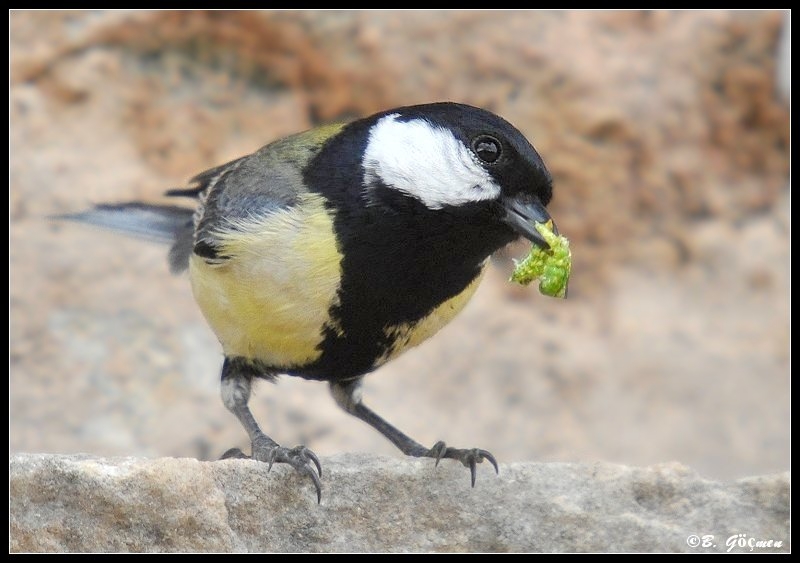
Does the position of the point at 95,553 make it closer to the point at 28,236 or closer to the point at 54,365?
the point at 54,365

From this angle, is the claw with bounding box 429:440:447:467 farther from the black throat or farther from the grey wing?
the grey wing

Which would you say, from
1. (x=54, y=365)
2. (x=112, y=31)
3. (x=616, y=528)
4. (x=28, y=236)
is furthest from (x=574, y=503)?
(x=112, y=31)

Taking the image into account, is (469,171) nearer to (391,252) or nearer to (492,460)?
(391,252)

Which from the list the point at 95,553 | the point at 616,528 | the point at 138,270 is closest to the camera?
the point at 95,553

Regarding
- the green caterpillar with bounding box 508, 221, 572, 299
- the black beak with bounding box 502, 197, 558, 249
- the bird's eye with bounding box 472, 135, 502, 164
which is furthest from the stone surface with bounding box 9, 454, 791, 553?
the bird's eye with bounding box 472, 135, 502, 164

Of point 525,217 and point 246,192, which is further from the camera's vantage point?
point 246,192

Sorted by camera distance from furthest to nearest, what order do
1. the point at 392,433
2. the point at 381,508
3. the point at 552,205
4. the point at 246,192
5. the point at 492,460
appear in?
the point at 552,205
the point at 392,433
the point at 246,192
the point at 492,460
the point at 381,508

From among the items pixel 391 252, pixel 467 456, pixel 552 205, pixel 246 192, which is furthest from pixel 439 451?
pixel 552 205
